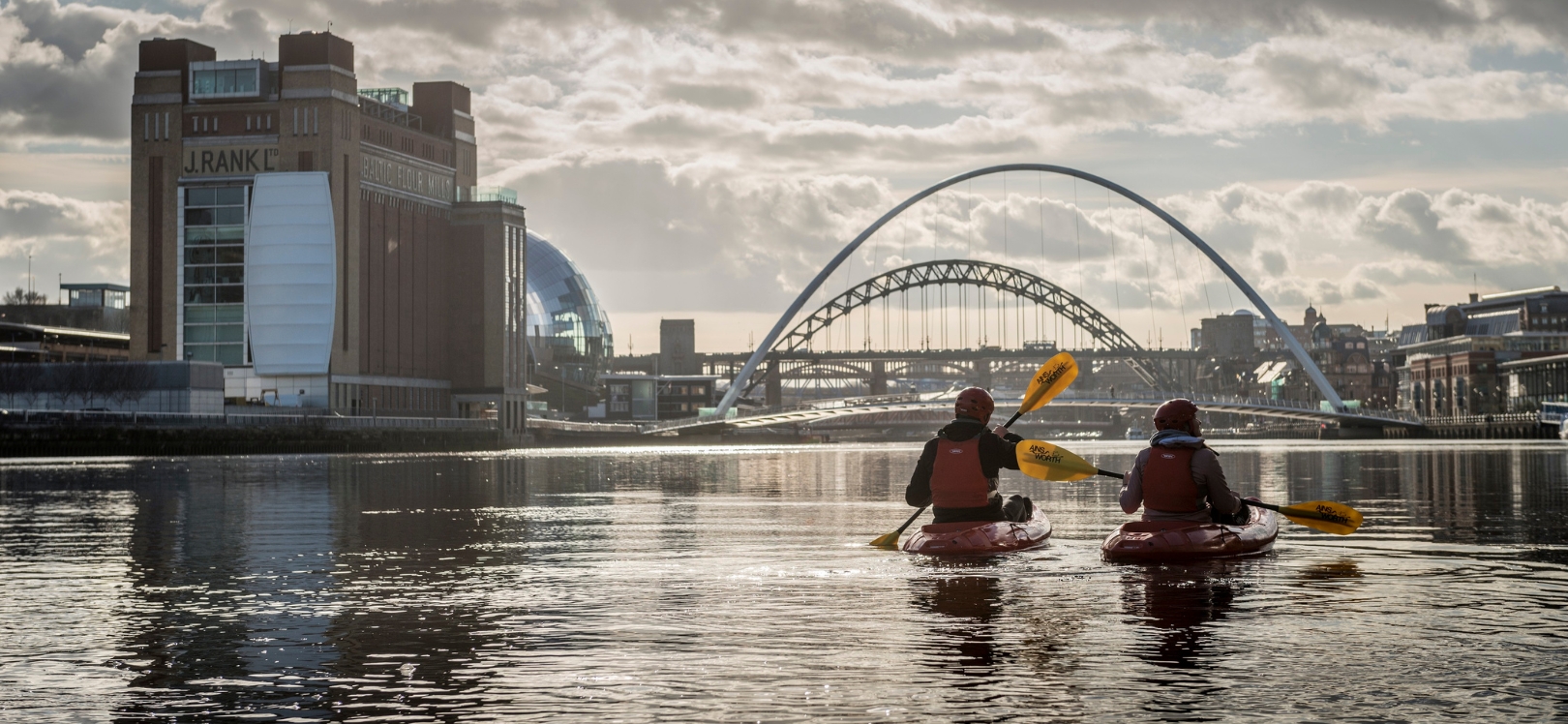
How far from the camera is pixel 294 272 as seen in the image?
139 m

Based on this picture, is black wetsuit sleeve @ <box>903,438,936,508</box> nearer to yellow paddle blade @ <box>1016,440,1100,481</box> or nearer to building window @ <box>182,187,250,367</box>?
yellow paddle blade @ <box>1016,440,1100,481</box>

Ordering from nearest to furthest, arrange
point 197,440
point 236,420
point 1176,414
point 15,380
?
point 1176,414 < point 197,440 < point 236,420 < point 15,380

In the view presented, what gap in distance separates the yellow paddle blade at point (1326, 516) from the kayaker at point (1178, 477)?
304cm

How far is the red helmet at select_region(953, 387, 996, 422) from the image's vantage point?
21.5 metres

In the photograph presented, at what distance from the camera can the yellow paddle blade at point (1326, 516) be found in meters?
23.8

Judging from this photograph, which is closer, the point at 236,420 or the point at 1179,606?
the point at 1179,606

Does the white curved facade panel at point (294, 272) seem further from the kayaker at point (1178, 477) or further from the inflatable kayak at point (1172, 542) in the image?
the kayaker at point (1178, 477)

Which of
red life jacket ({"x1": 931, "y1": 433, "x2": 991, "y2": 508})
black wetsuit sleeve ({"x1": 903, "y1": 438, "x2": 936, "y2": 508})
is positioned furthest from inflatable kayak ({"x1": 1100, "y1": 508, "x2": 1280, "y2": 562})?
black wetsuit sleeve ({"x1": 903, "y1": 438, "x2": 936, "y2": 508})

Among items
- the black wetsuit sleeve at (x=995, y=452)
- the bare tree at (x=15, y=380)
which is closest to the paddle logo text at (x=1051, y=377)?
the black wetsuit sleeve at (x=995, y=452)

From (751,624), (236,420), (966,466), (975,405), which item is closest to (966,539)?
(966,466)

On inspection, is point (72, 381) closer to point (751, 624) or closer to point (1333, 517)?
point (1333, 517)

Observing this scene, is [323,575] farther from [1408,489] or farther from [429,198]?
[429,198]

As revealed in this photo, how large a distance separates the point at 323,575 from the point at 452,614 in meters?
4.66

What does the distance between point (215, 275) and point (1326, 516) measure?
427ft
